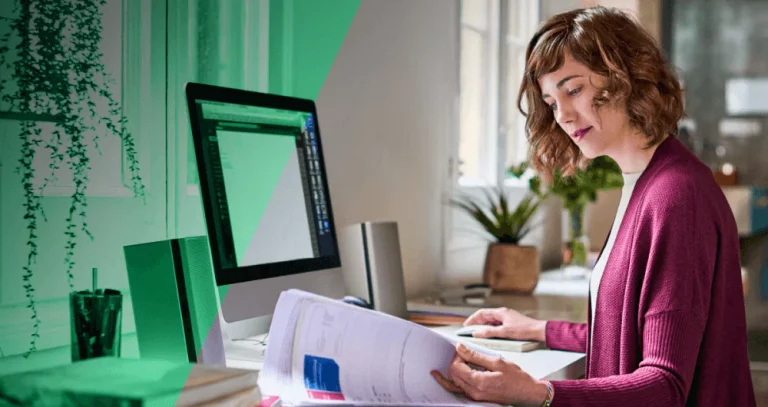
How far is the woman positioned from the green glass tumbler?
459mm

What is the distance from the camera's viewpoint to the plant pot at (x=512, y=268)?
2666 mm

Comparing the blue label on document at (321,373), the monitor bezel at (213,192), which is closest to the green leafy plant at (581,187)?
the monitor bezel at (213,192)

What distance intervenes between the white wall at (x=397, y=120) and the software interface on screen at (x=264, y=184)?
0.42 m

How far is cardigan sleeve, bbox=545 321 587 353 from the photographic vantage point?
5.40 feet

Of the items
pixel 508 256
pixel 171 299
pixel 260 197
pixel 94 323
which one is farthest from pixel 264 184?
pixel 508 256

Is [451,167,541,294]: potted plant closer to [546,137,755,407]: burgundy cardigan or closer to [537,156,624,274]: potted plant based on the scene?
[537,156,624,274]: potted plant

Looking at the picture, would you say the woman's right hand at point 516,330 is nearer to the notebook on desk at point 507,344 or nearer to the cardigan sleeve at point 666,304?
the notebook on desk at point 507,344

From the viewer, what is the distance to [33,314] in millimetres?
1195

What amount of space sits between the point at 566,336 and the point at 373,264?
46 cm

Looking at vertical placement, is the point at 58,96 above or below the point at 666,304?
above

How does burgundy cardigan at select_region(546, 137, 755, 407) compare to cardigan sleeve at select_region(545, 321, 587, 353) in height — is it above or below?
above

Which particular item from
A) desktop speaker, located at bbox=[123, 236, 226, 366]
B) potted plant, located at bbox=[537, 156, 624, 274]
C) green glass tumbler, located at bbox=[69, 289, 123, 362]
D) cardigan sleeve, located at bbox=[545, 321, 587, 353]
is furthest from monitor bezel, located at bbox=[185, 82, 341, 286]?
potted plant, located at bbox=[537, 156, 624, 274]

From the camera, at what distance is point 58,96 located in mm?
1239
